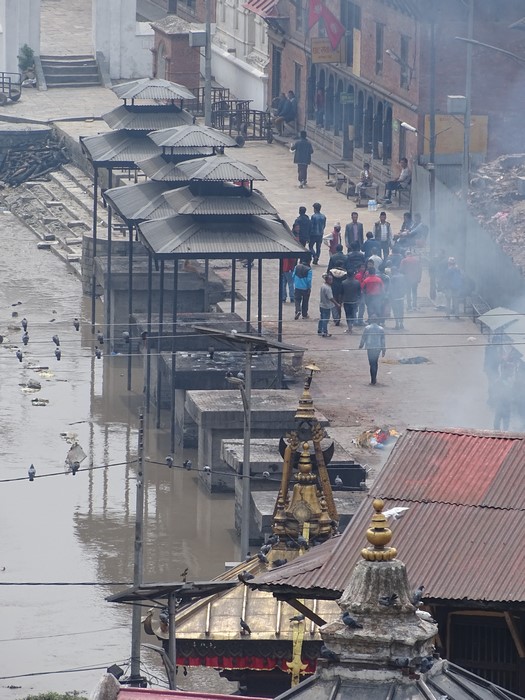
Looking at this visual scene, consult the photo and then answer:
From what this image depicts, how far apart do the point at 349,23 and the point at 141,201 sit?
1953cm

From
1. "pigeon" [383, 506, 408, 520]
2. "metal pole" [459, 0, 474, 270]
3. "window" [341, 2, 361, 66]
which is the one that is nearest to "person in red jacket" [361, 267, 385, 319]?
"metal pole" [459, 0, 474, 270]

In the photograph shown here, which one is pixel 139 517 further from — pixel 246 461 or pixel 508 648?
pixel 508 648

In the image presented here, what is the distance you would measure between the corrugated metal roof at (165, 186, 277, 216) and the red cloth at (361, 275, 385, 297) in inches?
138

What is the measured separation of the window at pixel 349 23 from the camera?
5219 centimetres

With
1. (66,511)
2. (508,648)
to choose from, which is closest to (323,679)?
(508,648)

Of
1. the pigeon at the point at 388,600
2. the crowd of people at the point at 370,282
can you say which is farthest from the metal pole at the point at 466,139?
the pigeon at the point at 388,600

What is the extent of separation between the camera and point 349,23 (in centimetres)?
5278

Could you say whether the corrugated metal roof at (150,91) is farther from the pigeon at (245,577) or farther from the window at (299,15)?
the pigeon at (245,577)

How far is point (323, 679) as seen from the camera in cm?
877

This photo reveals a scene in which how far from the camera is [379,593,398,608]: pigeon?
28.8 ft

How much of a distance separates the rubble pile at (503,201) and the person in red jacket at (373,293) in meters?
2.39

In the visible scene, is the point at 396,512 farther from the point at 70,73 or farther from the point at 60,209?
the point at 70,73

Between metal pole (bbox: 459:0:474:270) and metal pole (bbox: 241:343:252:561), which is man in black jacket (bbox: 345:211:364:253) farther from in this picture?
metal pole (bbox: 241:343:252:561)

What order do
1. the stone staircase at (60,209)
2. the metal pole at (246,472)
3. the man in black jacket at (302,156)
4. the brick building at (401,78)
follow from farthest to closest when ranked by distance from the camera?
the man in black jacket at (302,156) → the stone staircase at (60,209) → the brick building at (401,78) → the metal pole at (246,472)
